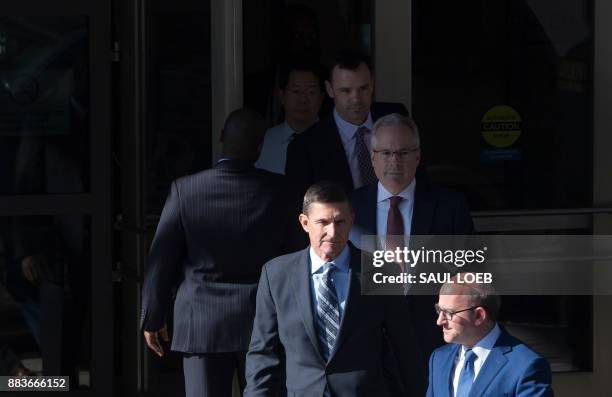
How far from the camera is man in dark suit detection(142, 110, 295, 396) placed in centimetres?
513

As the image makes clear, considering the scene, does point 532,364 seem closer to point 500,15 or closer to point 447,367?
point 447,367

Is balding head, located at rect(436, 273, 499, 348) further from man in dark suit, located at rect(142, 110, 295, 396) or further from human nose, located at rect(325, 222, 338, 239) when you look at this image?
man in dark suit, located at rect(142, 110, 295, 396)

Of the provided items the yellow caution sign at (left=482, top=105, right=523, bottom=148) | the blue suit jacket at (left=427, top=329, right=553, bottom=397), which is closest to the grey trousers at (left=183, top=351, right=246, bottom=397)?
the blue suit jacket at (left=427, top=329, right=553, bottom=397)

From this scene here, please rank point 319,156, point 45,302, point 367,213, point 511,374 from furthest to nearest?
point 45,302 < point 319,156 < point 367,213 < point 511,374

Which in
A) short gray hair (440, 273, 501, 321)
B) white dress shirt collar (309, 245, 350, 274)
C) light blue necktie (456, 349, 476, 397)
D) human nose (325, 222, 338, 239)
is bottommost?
light blue necktie (456, 349, 476, 397)

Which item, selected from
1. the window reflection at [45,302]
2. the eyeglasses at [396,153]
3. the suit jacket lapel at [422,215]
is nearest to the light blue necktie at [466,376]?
the suit jacket lapel at [422,215]

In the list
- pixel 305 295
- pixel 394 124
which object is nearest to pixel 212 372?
pixel 305 295

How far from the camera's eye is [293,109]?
6.00 m

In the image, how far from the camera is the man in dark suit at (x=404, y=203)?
16.3ft

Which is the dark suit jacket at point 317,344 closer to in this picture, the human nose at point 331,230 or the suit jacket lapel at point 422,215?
the human nose at point 331,230

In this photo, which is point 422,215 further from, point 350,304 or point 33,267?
point 33,267

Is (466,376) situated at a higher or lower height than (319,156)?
lower

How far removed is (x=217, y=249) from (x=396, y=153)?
2.57 feet

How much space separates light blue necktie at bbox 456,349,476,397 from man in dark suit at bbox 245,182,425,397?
0.27m
